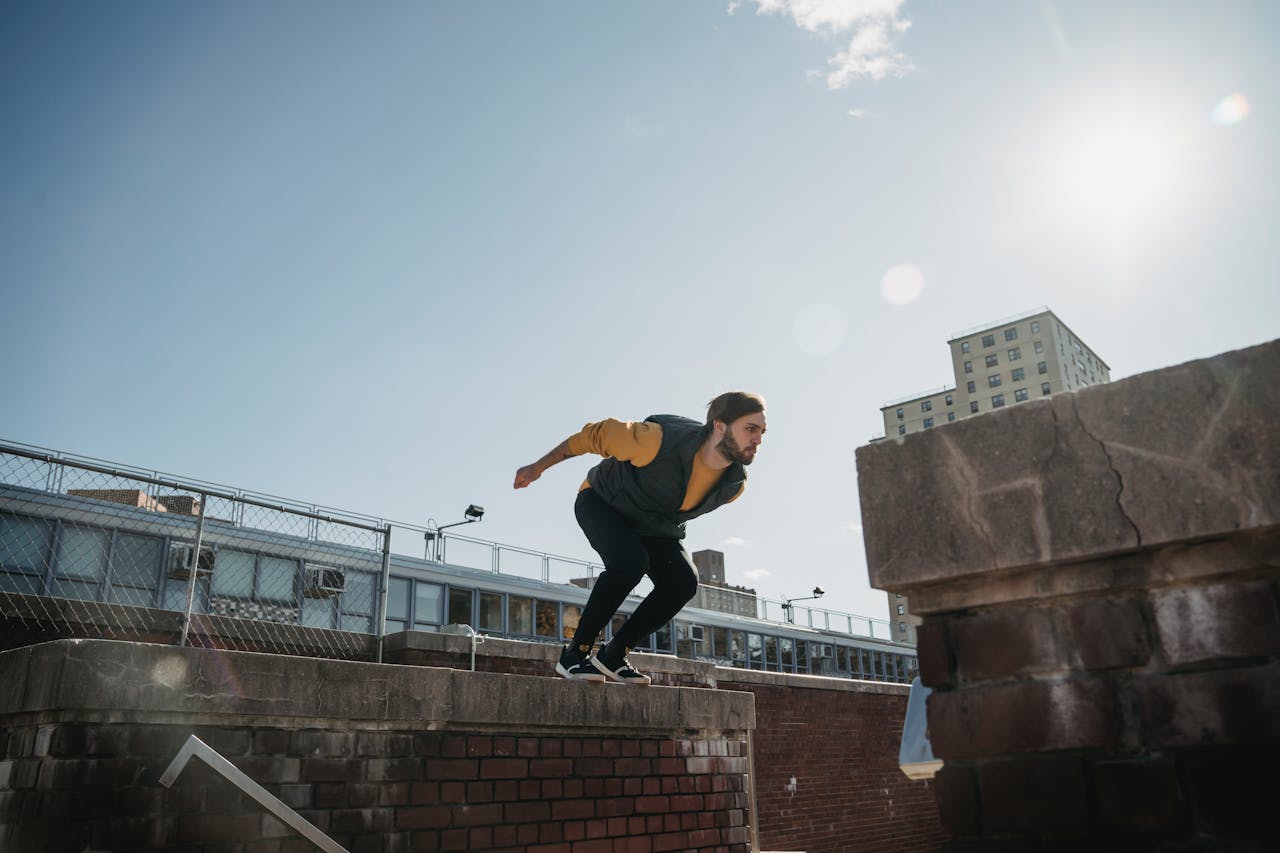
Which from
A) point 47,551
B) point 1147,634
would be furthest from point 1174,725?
point 47,551

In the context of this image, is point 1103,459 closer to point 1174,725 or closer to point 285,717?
point 1174,725

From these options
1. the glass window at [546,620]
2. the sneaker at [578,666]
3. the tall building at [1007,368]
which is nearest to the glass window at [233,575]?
the sneaker at [578,666]

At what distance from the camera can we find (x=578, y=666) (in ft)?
15.8

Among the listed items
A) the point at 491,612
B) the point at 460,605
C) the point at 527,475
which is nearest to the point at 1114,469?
the point at 527,475

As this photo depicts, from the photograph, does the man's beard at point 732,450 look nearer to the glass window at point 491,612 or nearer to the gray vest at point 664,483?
the gray vest at point 664,483

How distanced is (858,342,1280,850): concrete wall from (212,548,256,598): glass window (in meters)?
7.97

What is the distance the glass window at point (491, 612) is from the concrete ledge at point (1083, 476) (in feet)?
51.2

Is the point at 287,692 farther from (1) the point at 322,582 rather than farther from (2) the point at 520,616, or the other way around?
(2) the point at 520,616

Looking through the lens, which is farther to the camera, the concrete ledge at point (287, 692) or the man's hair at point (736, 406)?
the man's hair at point (736, 406)

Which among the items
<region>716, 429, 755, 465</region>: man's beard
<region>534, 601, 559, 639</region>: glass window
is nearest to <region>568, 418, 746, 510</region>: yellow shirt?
<region>716, 429, 755, 465</region>: man's beard

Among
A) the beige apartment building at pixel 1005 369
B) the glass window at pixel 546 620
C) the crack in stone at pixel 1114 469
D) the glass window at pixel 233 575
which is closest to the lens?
the crack in stone at pixel 1114 469

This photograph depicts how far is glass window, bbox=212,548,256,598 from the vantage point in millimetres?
8555

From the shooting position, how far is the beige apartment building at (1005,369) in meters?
76.9

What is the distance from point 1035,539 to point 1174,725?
345 millimetres
